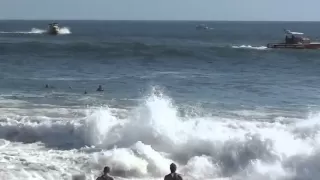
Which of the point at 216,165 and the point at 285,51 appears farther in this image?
the point at 285,51

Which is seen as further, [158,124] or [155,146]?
[158,124]

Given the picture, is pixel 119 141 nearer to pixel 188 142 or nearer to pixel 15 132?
pixel 188 142

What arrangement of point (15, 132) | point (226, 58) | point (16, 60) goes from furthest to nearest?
1. point (226, 58)
2. point (16, 60)
3. point (15, 132)

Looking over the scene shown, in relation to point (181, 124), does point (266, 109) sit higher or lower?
higher

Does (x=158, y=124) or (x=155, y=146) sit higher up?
(x=158, y=124)

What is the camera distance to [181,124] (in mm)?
21797

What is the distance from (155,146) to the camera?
65.6ft

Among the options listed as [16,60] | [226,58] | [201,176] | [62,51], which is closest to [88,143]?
[201,176]

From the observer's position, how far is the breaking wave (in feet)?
56.5

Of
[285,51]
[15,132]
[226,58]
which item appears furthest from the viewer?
[285,51]

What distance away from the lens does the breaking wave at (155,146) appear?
17.2 m

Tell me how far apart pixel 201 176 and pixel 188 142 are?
8.66ft

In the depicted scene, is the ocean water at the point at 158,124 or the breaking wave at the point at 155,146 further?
the ocean water at the point at 158,124

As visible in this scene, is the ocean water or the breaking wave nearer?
the breaking wave
